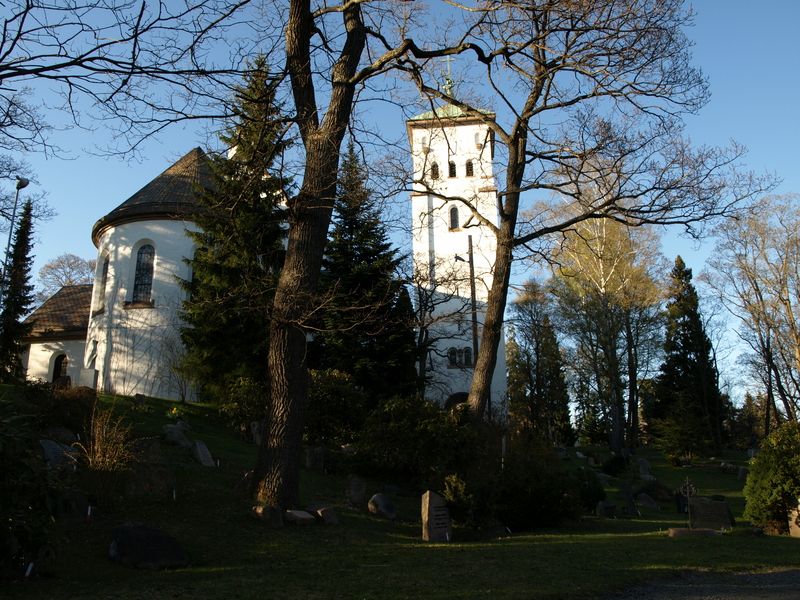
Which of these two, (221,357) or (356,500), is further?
(221,357)

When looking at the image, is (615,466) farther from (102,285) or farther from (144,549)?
(102,285)

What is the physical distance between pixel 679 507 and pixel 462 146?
31010mm

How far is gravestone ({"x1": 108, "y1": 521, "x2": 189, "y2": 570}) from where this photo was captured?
21.2 feet

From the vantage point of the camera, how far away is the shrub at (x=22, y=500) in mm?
4918

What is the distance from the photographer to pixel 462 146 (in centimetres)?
4200

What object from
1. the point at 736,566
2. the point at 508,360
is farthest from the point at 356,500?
the point at 508,360

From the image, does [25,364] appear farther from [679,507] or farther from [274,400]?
[679,507]

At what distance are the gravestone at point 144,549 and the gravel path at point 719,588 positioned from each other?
4529 millimetres

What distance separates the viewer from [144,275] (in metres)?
25.1

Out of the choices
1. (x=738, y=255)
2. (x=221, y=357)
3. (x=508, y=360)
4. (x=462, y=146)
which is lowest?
(x=221, y=357)

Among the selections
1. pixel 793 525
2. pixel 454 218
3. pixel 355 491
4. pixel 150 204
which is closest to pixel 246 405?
pixel 355 491

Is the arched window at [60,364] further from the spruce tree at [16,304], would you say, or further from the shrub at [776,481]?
the shrub at [776,481]

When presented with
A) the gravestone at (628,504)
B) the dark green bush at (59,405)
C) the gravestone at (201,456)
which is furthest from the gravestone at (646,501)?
the dark green bush at (59,405)

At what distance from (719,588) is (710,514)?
6.20 meters
